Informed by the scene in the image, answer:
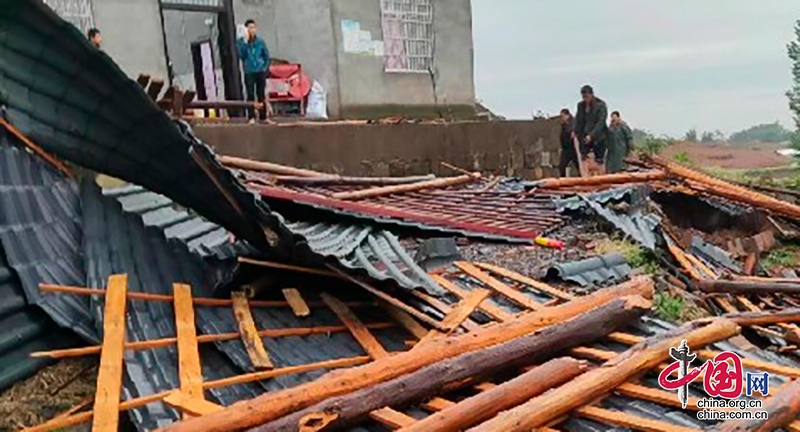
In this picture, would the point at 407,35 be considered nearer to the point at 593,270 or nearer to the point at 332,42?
the point at 332,42

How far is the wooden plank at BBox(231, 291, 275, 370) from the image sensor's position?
3572 mm

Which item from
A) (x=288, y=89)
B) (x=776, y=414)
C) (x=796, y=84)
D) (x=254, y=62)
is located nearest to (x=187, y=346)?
(x=776, y=414)

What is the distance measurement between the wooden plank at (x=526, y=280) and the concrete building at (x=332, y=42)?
722 cm

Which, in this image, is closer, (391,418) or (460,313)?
(391,418)

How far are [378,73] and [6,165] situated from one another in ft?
29.8

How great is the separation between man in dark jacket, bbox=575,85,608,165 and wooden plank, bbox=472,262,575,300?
295 inches

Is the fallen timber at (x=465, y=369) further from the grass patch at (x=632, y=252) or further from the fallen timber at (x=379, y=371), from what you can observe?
the grass patch at (x=632, y=252)

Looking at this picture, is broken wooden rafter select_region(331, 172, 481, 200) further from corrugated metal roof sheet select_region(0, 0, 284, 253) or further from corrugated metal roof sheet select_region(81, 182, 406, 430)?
corrugated metal roof sheet select_region(0, 0, 284, 253)

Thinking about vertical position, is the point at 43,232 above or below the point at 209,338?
above

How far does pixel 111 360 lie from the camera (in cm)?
341

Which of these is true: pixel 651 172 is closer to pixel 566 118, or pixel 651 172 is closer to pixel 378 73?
pixel 566 118

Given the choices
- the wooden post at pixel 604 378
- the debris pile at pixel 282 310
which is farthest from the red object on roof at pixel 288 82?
the wooden post at pixel 604 378

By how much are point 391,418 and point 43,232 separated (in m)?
2.64

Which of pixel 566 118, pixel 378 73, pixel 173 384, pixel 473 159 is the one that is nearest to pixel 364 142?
pixel 473 159
